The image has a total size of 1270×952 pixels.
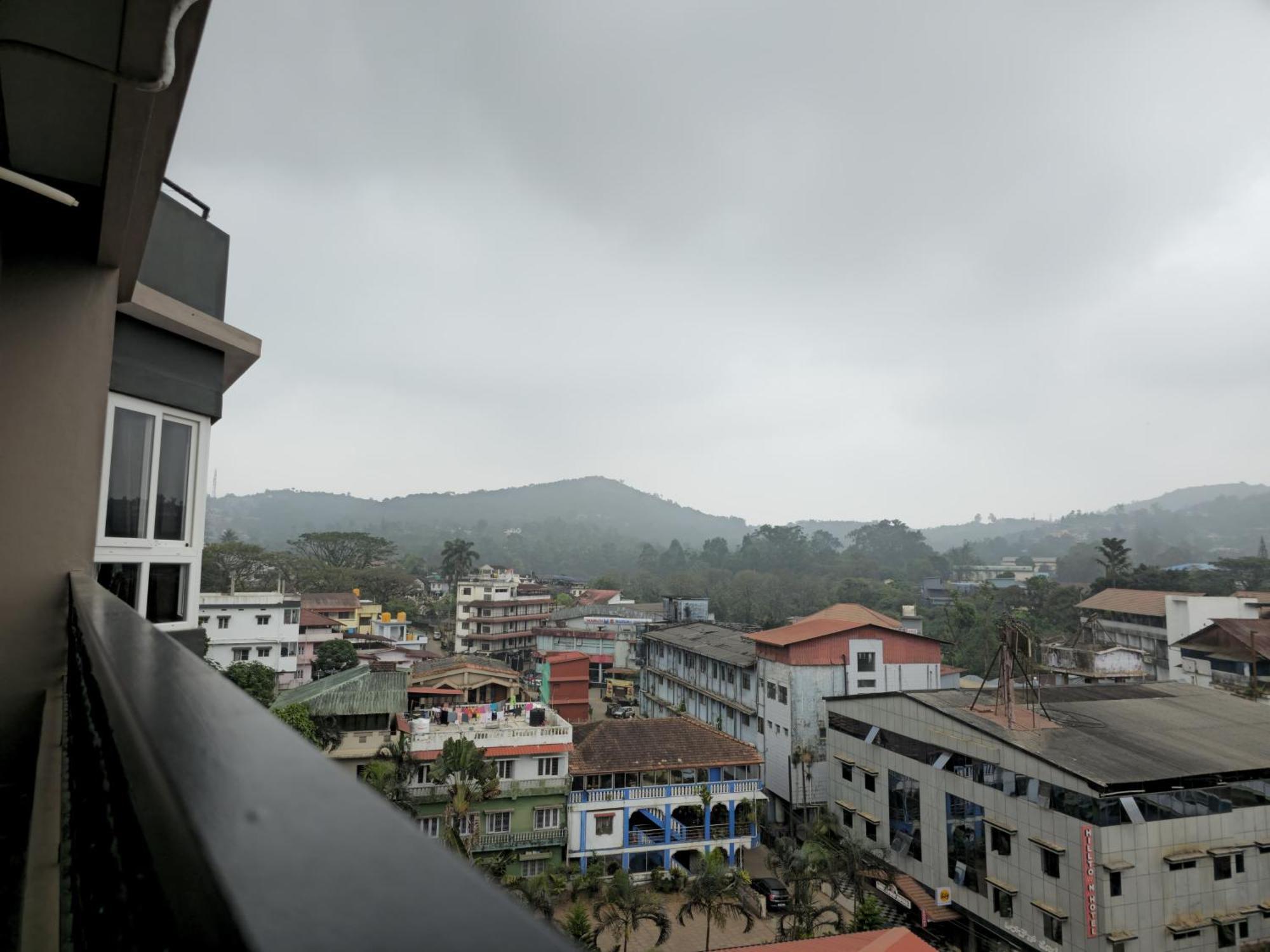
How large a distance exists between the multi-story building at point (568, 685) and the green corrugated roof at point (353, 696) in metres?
5.15

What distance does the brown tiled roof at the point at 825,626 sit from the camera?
21000 millimetres

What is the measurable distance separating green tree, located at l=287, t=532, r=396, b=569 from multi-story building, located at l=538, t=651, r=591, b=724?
37.8 meters

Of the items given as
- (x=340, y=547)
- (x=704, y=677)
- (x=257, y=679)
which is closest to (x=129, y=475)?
(x=257, y=679)

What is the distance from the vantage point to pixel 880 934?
867 cm

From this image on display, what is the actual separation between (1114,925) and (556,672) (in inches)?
594

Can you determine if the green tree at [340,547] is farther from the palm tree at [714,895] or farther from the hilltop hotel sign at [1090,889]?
the hilltop hotel sign at [1090,889]

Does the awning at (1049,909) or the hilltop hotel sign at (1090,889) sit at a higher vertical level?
the hilltop hotel sign at (1090,889)

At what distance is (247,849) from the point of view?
1.13 ft

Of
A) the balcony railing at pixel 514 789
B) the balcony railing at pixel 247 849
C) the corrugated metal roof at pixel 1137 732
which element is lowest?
the balcony railing at pixel 514 789

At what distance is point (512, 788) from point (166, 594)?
1181cm

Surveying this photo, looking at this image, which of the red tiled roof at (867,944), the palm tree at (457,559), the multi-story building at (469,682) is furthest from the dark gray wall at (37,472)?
the palm tree at (457,559)

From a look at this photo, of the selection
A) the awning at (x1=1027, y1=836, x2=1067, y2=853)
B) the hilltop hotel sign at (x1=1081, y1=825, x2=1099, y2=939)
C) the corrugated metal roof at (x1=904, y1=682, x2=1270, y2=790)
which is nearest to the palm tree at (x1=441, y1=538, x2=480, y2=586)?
the corrugated metal roof at (x1=904, y1=682, x2=1270, y2=790)

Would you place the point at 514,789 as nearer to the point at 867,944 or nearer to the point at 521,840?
the point at 521,840

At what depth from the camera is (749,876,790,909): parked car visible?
15.2 m
